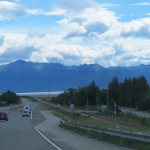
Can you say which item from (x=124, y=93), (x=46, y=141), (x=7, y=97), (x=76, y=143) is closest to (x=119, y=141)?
(x=76, y=143)

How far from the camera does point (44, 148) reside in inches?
629

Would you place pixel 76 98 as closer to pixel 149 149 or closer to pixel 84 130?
pixel 84 130

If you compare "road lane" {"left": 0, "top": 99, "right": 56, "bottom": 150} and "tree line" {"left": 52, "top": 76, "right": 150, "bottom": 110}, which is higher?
"tree line" {"left": 52, "top": 76, "right": 150, "bottom": 110}

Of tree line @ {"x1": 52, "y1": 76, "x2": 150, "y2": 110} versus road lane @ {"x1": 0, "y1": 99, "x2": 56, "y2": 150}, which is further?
tree line @ {"x1": 52, "y1": 76, "x2": 150, "y2": 110}

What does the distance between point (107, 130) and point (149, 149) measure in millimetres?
6235

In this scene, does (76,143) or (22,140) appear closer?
(76,143)

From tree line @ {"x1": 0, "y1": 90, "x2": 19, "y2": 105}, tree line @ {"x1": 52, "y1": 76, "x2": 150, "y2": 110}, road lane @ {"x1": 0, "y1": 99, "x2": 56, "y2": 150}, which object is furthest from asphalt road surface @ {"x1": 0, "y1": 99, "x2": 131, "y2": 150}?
tree line @ {"x1": 0, "y1": 90, "x2": 19, "y2": 105}

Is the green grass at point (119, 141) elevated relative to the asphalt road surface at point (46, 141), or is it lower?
elevated

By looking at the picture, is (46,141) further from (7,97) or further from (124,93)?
(7,97)

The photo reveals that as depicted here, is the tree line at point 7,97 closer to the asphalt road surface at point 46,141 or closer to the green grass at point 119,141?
the asphalt road surface at point 46,141

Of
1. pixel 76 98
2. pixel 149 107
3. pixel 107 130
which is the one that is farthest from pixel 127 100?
pixel 107 130

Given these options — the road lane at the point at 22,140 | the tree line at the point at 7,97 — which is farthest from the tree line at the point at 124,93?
the road lane at the point at 22,140

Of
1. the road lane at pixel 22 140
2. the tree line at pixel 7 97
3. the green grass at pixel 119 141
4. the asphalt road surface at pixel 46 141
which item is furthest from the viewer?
the tree line at pixel 7 97

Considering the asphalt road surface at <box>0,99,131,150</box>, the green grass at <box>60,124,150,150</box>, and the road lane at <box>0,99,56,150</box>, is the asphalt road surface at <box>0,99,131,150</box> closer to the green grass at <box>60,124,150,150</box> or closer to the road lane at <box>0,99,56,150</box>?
the road lane at <box>0,99,56,150</box>
